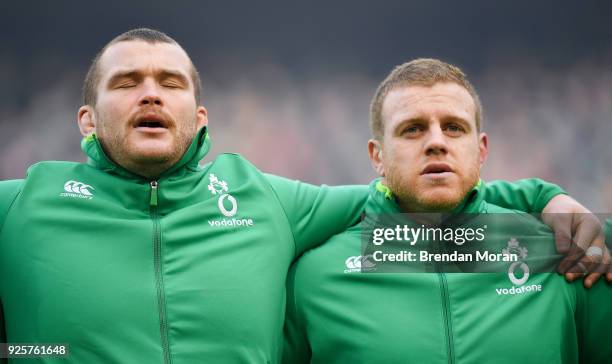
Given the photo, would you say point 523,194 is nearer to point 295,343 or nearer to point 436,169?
point 436,169

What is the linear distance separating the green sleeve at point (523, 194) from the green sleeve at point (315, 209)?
0.59 metres

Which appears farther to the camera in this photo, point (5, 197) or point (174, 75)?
point (174, 75)

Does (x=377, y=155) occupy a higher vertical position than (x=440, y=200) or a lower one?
higher

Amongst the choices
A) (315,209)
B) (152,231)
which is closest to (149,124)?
(152,231)

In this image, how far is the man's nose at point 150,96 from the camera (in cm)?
255

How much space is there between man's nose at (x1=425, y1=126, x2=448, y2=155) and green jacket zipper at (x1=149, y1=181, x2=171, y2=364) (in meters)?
1.07

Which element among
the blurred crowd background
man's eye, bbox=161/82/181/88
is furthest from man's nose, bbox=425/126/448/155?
the blurred crowd background

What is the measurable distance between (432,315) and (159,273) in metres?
1.00

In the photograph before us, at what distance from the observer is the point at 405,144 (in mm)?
2617

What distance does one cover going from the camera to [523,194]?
288 centimetres

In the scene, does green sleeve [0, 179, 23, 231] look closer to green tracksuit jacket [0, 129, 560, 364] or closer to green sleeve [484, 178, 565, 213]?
→ green tracksuit jacket [0, 129, 560, 364]

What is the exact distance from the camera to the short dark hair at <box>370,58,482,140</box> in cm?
272

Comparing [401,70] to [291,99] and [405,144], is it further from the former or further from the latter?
[291,99]

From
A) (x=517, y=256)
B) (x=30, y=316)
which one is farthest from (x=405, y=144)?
(x=30, y=316)
